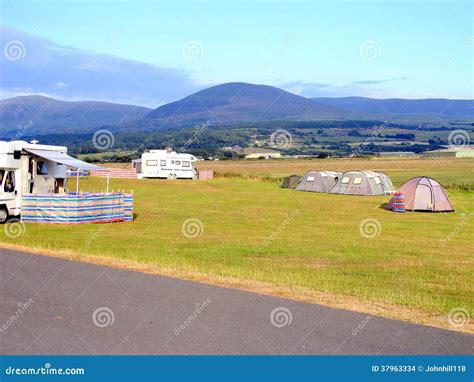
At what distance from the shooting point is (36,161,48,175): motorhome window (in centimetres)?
2545

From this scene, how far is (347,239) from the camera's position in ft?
76.3

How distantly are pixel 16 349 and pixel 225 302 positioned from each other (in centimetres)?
353

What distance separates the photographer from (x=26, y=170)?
2467cm

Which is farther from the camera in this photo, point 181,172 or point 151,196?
point 181,172

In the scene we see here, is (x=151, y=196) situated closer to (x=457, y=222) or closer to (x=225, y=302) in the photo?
(x=457, y=222)

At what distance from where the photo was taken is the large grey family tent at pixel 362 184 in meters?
47.9

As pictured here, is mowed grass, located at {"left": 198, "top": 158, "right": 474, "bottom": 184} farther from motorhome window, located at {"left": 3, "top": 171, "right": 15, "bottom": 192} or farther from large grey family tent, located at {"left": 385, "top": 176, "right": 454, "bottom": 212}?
motorhome window, located at {"left": 3, "top": 171, "right": 15, "bottom": 192}
